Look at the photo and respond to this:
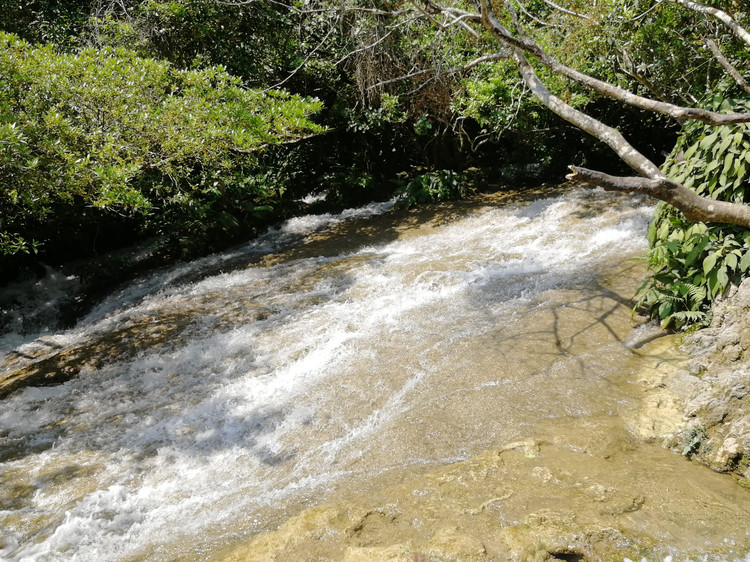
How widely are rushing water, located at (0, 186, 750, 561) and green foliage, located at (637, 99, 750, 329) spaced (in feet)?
1.64

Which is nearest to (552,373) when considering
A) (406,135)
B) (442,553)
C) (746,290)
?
(746,290)

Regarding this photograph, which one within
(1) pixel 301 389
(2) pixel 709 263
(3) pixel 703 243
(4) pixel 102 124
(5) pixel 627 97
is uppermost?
(4) pixel 102 124

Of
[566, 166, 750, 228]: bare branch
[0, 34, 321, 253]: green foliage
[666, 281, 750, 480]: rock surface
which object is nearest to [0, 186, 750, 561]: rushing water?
[666, 281, 750, 480]: rock surface

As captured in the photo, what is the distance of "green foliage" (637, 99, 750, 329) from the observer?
4.49 m

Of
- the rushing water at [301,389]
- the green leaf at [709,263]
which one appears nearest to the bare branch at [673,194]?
the green leaf at [709,263]

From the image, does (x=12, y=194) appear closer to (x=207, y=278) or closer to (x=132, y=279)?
(x=207, y=278)

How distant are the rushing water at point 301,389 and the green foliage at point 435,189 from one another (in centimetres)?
358

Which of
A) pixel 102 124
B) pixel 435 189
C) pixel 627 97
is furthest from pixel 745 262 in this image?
pixel 435 189

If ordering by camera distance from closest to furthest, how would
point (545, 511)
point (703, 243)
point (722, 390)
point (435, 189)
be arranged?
point (545, 511) → point (722, 390) → point (703, 243) → point (435, 189)

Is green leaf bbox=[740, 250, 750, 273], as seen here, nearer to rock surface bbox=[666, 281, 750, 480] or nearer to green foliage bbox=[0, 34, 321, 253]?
rock surface bbox=[666, 281, 750, 480]

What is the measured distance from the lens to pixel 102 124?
649 cm

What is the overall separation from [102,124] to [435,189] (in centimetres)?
712

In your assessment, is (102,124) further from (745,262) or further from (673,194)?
(745,262)

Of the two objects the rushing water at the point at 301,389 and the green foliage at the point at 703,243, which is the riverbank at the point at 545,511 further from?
the green foliage at the point at 703,243
